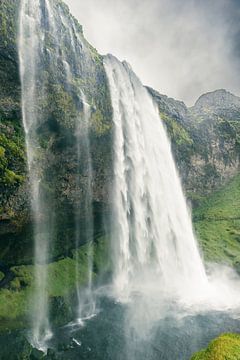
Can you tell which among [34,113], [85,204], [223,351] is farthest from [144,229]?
[223,351]

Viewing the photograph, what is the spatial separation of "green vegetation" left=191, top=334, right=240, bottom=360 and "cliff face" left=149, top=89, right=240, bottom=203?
52.4 meters

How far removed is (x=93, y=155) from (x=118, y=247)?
44.5ft

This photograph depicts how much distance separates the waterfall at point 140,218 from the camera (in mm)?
46031

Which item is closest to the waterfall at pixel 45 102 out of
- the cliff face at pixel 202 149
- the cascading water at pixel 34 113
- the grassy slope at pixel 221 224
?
the cascading water at pixel 34 113

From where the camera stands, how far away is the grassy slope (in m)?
54.2

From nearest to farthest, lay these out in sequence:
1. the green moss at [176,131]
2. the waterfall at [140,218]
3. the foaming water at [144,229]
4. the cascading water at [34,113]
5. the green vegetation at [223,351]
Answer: the green vegetation at [223,351]
the cascading water at [34,113]
the foaming water at [144,229]
the waterfall at [140,218]
the green moss at [176,131]

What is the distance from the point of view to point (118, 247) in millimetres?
46906

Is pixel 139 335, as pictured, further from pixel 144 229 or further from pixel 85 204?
pixel 85 204

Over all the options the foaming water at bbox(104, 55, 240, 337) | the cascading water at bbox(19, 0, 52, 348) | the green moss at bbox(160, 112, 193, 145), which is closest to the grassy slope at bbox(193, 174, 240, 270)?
the foaming water at bbox(104, 55, 240, 337)

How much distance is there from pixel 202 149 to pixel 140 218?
32.2m

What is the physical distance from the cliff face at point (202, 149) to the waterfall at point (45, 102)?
2599cm

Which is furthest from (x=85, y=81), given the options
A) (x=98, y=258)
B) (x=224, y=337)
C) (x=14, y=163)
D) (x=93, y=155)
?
Answer: (x=224, y=337)

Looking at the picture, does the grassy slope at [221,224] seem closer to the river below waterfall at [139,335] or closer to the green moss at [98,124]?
the river below waterfall at [139,335]

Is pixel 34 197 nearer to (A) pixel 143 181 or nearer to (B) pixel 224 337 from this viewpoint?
(A) pixel 143 181
